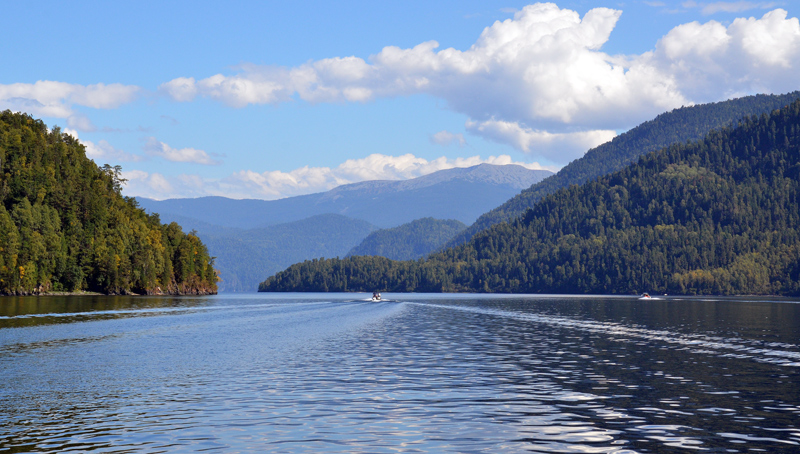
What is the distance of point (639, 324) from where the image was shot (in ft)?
355

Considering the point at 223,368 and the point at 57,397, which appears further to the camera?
the point at 223,368

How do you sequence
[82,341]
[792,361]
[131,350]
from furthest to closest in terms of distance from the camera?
[82,341] < [131,350] < [792,361]

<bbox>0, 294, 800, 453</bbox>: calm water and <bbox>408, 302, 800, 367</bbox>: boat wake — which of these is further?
<bbox>408, 302, 800, 367</bbox>: boat wake

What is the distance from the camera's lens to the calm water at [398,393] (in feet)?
96.1

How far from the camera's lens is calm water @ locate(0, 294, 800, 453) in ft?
96.1

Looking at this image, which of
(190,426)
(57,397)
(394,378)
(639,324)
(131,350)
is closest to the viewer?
(190,426)

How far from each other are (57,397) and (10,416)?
569 centimetres

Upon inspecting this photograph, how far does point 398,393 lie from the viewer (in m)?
41.2

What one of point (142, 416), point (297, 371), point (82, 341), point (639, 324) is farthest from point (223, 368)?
point (639, 324)

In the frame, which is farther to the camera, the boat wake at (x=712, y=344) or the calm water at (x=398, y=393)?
the boat wake at (x=712, y=344)

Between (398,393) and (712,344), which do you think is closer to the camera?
(398,393)

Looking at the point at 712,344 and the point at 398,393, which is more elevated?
the point at 398,393

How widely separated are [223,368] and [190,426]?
890 inches

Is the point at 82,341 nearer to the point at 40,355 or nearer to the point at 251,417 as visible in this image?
the point at 40,355
